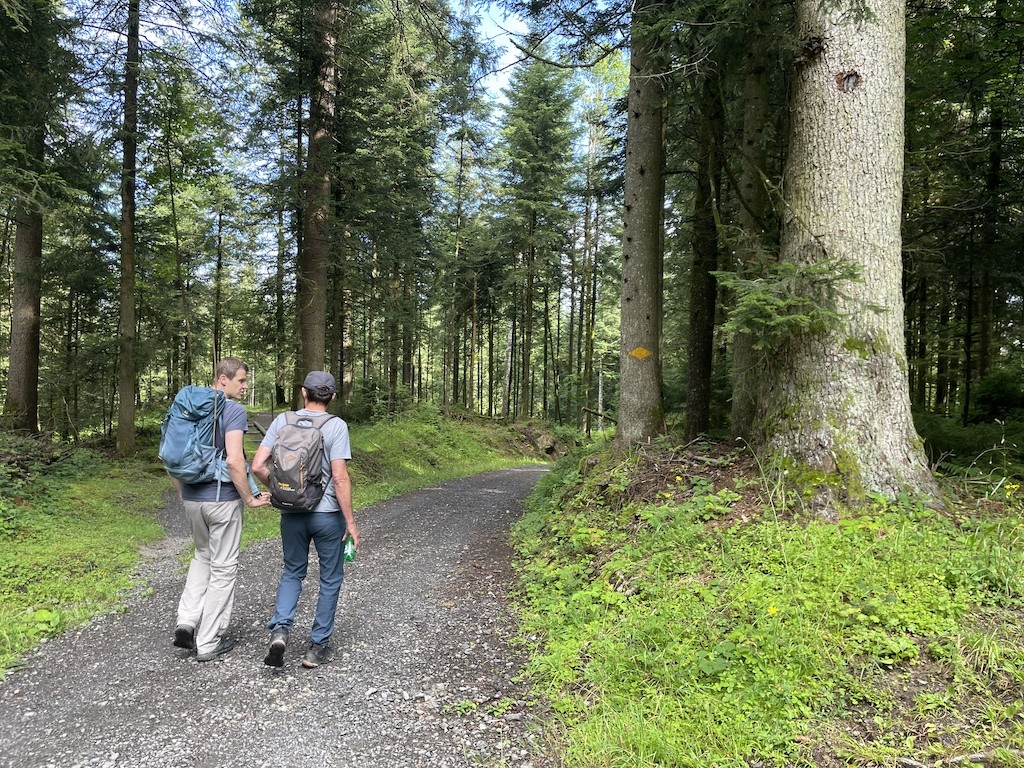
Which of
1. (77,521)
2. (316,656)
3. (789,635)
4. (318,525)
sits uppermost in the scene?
(318,525)

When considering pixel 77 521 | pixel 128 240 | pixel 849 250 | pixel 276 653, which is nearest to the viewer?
pixel 276 653

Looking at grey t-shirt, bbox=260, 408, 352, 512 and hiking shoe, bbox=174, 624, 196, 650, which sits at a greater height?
grey t-shirt, bbox=260, 408, 352, 512

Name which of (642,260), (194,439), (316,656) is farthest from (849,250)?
(194,439)

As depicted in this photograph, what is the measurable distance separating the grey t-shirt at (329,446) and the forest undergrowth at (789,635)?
175 cm

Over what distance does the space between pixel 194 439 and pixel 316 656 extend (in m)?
1.70

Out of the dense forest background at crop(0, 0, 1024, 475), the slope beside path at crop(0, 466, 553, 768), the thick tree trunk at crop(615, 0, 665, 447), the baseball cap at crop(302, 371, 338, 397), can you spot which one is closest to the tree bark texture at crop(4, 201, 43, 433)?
the dense forest background at crop(0, 0, 1024, 475)

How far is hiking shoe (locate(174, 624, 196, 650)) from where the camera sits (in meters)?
3.72

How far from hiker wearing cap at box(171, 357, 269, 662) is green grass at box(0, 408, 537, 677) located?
1139mm

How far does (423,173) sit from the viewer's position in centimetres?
1731

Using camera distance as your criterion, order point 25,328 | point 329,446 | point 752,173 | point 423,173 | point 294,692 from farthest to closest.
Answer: point 423,173, point 25,328, point 752,173, point 329,446, point 294,692

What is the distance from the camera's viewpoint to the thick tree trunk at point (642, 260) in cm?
671

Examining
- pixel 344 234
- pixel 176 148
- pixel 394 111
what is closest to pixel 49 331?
pixel 176 148

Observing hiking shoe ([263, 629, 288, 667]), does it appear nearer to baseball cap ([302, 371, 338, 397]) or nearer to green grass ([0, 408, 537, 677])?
baseball cap ([302, 371, 338, 397])

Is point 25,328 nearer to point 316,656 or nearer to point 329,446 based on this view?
point 329,446
